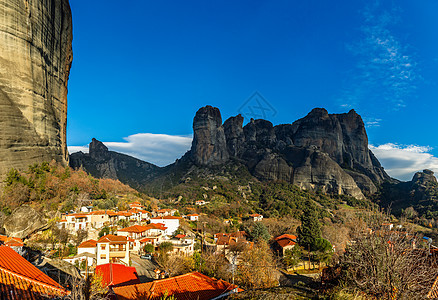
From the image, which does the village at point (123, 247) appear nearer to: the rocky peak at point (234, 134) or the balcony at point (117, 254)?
the balcony at point (117, 254)

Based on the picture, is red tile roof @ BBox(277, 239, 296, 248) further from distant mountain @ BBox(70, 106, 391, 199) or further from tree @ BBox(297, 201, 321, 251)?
distant mountain @ BBox(70, 106, 391, 199)

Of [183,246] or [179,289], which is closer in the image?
[179,289]

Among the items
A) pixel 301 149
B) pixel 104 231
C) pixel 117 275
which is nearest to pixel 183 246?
pixel 104 231

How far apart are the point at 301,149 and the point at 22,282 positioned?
10277 cm

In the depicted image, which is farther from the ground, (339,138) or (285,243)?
(339,138)

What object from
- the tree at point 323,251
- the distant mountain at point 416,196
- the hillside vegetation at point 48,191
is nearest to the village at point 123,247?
the hillside vegetation at point 48,191

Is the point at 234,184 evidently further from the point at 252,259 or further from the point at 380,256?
the point at 380,256

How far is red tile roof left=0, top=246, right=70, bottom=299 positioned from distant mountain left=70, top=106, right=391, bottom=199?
253 feet

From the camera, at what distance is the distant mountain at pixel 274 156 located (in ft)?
303

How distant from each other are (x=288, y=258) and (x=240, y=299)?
25995 mm

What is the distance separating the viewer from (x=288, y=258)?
27188 millimetres

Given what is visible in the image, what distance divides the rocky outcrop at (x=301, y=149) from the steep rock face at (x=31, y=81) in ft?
199

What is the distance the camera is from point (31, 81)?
31.2 meters

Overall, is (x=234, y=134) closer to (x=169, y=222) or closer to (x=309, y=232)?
(x=169, y=222)
